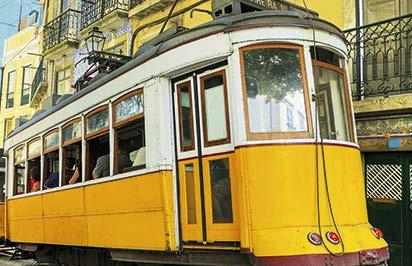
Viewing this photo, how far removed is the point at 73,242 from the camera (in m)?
7.44

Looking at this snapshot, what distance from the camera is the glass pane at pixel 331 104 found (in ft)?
17.3

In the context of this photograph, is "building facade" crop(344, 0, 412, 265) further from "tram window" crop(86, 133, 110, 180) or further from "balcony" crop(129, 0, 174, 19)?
"balcony" crop(129, 0, 174, 19)

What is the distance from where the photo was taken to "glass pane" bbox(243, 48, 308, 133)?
4949 mm

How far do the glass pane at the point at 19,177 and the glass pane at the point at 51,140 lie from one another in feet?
5.57

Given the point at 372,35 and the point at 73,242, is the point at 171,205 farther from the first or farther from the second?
the point at 372,35

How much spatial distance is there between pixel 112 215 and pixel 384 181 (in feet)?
13.6

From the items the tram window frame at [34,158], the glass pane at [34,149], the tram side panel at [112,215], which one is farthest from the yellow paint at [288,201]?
the glass pane at [34,149]

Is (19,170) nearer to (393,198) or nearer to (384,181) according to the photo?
(384,181)

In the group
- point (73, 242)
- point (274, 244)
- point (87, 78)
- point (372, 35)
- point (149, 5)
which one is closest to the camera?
point (274, 244)

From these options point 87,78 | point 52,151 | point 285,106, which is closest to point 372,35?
point 285,106

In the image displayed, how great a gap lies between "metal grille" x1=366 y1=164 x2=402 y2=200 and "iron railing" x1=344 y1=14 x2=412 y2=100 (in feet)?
3.58

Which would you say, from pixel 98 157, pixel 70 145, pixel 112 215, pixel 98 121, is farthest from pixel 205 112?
pixel 70 145

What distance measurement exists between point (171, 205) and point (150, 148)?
0.67 m

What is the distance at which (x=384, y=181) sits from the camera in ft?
26.3
